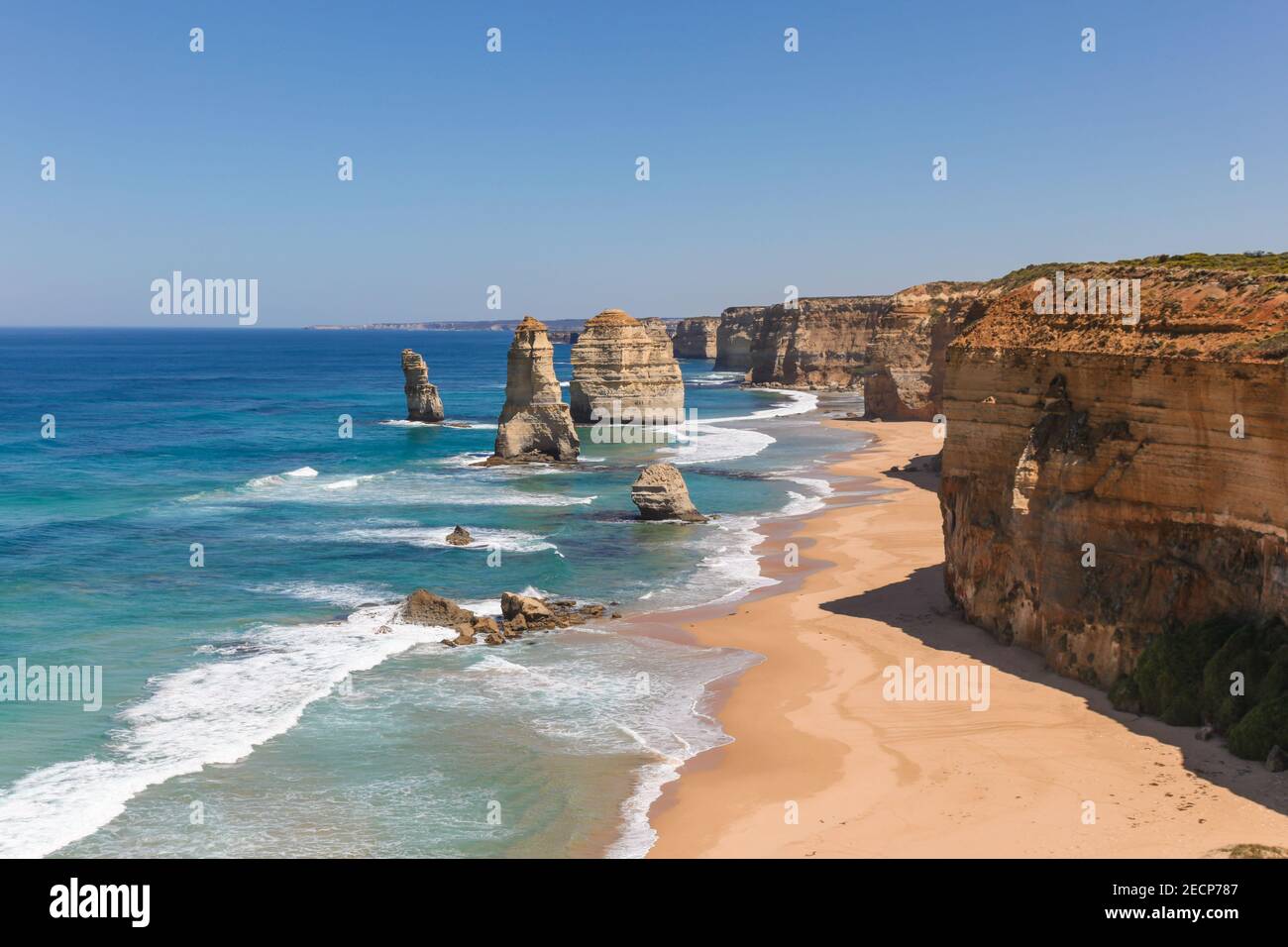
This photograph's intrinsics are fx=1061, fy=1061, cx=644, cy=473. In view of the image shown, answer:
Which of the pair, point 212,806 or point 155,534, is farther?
point 155,534

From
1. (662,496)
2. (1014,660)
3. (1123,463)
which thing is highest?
(1123,463)

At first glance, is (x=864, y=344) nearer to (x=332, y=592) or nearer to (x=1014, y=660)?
(x=332, y=592)

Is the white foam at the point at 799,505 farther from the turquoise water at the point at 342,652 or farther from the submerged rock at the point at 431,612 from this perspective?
the submerged rock at the point at 431,612

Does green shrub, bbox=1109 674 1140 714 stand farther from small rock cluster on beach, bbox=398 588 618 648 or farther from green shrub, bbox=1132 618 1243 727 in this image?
small rock cluster on beach, bbox=398 588 618 648

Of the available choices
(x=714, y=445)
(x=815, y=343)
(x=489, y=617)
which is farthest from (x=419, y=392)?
(x=489, y=617)
